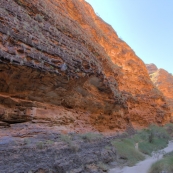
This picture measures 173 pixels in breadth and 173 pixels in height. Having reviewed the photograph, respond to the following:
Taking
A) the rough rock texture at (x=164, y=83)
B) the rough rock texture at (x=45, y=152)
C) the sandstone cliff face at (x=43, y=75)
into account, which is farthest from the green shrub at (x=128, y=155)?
the rough rock texture at (x=164, y=83)

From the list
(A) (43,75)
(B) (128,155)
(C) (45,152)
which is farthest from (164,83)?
(C) (45,152)

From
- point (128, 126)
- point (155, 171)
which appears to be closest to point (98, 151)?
point (155, 171)

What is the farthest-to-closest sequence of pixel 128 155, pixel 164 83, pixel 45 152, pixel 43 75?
pixel 164 83
pixel 128 155
pixel 43 75
pixel 45 152

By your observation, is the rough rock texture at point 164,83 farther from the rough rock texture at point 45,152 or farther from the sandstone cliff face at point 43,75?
the rough rock texture at point 45,152

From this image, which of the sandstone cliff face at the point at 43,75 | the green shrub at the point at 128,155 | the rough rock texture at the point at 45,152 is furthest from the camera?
the green shrub at the point at 128,155

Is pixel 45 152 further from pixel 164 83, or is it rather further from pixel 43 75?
pixel 164 83

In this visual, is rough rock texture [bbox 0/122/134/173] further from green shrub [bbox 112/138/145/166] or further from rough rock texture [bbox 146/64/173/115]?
rough rock texture [bbox 146/64/173/115]

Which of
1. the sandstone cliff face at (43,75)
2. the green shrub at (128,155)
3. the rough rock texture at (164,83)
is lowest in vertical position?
the green shrub at (128,155)

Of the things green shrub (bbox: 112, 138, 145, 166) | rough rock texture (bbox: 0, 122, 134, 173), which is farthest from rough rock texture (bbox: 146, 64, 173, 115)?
rough rock texture (bbox: 0, 122, 134, 173)

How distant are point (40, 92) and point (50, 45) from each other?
2.46 m

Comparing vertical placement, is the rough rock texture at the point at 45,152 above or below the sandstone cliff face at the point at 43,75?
below

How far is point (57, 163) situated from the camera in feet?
19.8

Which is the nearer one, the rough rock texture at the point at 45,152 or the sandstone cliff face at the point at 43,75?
the rough rock texture at the point at 45,152

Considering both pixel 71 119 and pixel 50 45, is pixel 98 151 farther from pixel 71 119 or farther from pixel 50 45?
pixel 50 45
